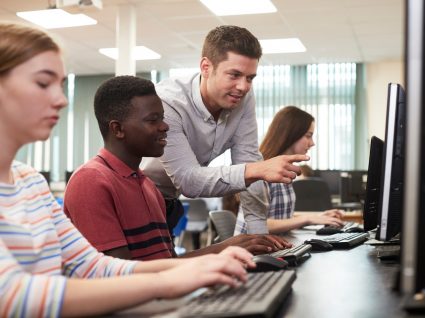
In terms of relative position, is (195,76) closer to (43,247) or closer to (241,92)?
(241,92)

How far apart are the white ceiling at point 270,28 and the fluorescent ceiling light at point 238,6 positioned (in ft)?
0.29

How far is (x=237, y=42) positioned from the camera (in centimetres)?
206

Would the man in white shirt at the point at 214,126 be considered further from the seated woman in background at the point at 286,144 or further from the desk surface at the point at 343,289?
the seated woman in background at the point at 286,144

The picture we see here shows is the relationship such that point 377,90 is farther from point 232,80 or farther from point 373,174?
point 373,174

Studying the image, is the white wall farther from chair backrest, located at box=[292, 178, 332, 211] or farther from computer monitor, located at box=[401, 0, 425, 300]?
computer monitor, located at box=[401, 0, 425, 300]

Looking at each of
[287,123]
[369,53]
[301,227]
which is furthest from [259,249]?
[369,53]

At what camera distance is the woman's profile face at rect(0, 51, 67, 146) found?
35.2 inches

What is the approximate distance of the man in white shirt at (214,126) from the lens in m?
1.90

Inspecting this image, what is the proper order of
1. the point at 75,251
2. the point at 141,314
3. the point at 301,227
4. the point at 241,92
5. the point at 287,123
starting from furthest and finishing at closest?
the point at 287,123 < the point at 301,227 < the point at 241,92 < the point at 75,251 < the point at 141,314

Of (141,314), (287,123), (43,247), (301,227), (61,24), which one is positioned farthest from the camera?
(61,24)

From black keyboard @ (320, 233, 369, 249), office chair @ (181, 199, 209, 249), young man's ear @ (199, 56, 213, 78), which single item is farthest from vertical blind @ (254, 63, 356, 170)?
black keyboard @ (320, 233, 369, 249)

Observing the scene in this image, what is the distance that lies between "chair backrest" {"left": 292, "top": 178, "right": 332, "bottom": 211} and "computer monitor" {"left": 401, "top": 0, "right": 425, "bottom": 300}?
193 inches

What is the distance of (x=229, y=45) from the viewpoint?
6.78 ft

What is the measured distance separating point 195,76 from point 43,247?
136 centimetres
